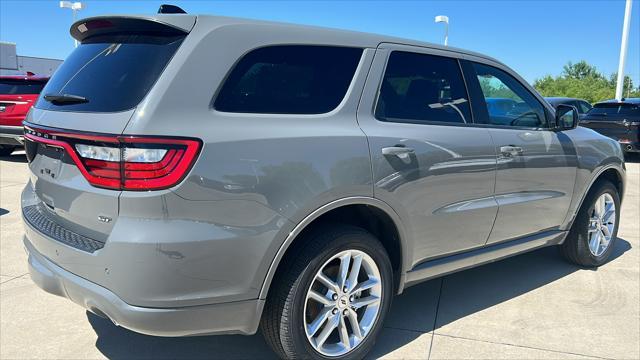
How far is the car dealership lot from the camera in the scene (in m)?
→ 3.14

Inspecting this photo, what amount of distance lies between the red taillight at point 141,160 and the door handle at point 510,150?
224cm

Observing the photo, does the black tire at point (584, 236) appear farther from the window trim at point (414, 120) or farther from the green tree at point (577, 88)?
the green tree at point (577, 88)

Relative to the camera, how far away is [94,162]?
2.31 metres

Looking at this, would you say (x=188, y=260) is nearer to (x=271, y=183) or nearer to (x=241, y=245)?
(x=241, y=245)

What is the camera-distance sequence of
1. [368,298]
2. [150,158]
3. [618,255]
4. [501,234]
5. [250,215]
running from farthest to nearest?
[618,255] → [501,234] → [368,298] → [250,215] → [150,158]

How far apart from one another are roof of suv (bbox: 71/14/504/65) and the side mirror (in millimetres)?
→ 1121

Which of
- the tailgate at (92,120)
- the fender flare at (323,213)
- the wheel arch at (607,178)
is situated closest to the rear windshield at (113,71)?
the tailgate at (92,120)

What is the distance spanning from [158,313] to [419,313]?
204cm

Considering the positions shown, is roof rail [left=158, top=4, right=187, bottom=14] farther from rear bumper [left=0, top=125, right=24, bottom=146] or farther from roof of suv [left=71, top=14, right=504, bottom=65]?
rear bumper [left=0, top=125, right=24, bottom=146]

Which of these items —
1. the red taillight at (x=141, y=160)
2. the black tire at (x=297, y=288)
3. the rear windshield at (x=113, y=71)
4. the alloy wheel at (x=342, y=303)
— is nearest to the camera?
the red taillight at (x=141, y=160)

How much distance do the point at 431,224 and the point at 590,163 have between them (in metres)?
2.07

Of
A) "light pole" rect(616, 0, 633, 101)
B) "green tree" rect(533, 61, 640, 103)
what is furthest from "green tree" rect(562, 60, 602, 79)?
"light pole" rect(616, 0, 633, 101)

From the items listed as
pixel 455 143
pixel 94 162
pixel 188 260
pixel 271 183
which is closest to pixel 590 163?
pixel 455 143

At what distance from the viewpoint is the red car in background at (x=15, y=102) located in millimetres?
9602
